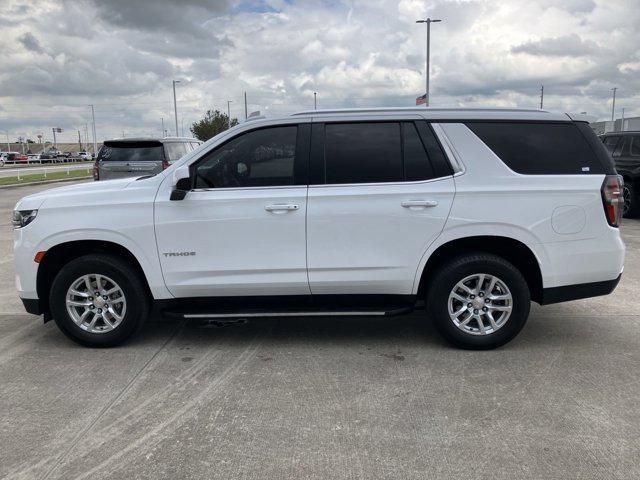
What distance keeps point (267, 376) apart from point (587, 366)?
2.44 metres

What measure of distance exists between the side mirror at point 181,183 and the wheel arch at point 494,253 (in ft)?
6.62

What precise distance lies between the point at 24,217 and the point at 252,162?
194 centimetres

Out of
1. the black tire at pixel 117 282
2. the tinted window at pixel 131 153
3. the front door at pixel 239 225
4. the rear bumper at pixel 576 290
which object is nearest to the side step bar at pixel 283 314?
the front door at pixel 239 225

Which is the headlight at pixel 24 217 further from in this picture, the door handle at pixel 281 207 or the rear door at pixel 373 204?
the rear door at pixel 373 204

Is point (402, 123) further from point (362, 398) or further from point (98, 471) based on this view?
point (98, 471)

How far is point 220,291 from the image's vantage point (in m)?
4.52

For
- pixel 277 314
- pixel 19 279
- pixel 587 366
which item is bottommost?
pixel 587 366

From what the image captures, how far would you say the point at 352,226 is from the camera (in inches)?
173

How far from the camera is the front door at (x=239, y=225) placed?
4.40 metres

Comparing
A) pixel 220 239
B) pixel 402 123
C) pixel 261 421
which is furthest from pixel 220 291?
pixel 402 123

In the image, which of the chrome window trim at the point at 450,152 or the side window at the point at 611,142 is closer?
the chrome window trim at the point at 450,152

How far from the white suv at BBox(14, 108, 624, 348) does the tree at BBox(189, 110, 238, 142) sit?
6632 cm

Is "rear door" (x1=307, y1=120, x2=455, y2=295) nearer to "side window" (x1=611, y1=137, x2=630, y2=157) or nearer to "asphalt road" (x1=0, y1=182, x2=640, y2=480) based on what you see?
"asphalt road" (x1=0, y1=182, x2=640, y2=480)

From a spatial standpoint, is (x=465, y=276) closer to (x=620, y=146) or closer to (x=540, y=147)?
(x=540, y=147)
